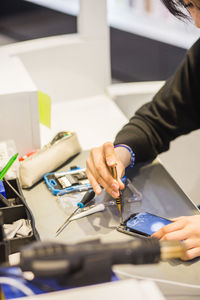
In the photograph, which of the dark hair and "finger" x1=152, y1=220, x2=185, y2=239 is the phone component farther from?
the dark hair

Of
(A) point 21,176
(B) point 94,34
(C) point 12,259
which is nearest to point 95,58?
(B) point 94,34

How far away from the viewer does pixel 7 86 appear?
1.32 metres

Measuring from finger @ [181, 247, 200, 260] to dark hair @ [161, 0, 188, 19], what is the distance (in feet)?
1.98

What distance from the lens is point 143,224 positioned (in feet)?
3.24

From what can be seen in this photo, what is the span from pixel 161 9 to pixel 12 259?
→ 9.22 ft

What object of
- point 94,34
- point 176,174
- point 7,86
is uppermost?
point 94,34

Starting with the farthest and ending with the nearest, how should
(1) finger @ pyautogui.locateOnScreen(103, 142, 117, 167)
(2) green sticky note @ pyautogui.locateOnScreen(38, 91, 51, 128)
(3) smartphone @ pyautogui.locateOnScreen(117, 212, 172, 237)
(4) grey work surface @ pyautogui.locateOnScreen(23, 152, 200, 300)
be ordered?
(2) green sticky note @ pyautogui.locateOnScreen(38, 91, 51, 128), (1) finger @ pyautogui.locateOnScreen(103, 142, 117, 167), (3) smartphone @ pyautogui.locateOnScreen(117, 212, 172, 237), (4) grey work surface @ pyautogui.locateOnScreen(23, 152, 200, 300)

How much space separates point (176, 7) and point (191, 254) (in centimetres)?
63

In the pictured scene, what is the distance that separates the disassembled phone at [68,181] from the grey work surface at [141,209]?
0.02m

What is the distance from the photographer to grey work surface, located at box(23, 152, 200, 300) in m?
0.86

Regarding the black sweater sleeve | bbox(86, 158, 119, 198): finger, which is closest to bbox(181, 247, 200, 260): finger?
bbox(86, 158, 119, 198): finger

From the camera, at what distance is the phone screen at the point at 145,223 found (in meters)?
0.97

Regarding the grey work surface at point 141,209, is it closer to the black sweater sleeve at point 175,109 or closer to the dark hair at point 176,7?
the black sweater sleeve at point 175,109

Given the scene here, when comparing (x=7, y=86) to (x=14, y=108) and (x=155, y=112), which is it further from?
(x=155, y=112)
